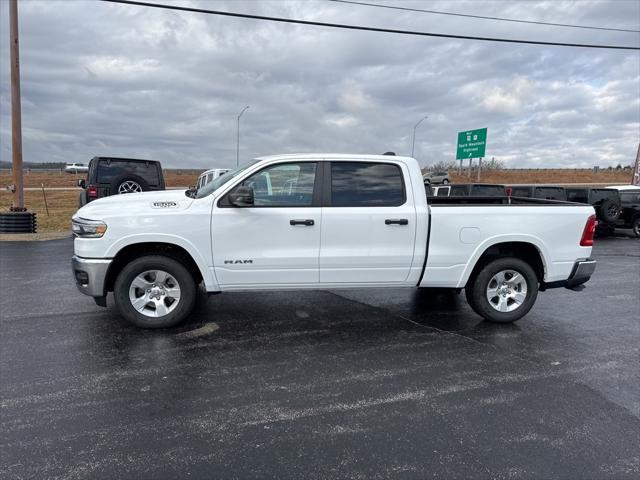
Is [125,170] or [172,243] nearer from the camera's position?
[172,243]

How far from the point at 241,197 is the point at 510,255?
3.29m

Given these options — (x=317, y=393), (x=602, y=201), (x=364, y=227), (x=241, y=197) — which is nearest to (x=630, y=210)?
(x=602, y=201)

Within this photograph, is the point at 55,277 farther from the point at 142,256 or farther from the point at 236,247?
the point at 236,247

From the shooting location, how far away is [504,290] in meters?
5.72

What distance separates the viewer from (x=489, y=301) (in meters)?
5.68

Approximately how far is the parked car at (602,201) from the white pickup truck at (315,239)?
10977mm

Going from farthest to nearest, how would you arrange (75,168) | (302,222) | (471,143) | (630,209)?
(75,168) → (471,143) → (630,209) → (302,222)

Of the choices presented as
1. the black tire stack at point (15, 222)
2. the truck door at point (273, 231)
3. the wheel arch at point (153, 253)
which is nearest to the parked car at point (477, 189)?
the truck door at point (273, 231)

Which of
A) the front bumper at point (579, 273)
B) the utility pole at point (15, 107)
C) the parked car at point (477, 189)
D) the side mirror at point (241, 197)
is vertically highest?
the utility pole at point (15, 107)

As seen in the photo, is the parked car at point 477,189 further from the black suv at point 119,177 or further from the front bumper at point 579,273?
the front bumper at point 579,273

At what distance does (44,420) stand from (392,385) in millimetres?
2603

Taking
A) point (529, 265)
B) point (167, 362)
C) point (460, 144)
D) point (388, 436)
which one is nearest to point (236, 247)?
point (167, 362)

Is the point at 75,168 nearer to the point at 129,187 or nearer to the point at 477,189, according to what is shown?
the point at 129,187

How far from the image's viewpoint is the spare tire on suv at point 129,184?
11922 mm
